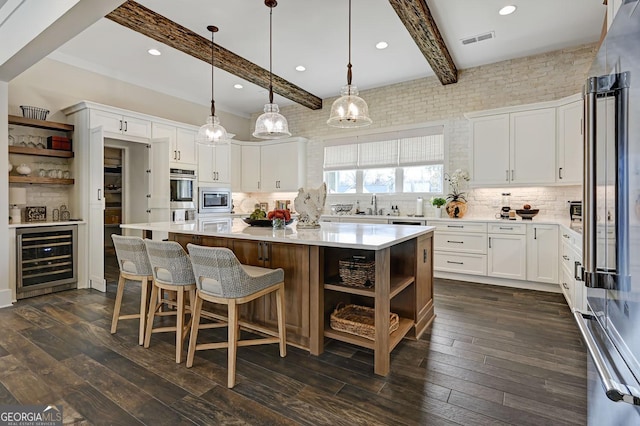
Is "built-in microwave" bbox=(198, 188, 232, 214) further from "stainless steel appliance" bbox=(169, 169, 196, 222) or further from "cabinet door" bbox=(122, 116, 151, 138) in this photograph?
"cabinet door" bbox=(122, 116, 151, 138)

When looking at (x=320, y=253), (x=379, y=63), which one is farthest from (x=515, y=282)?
(x=379, y=63)

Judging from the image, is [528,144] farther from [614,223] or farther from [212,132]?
[212,132]

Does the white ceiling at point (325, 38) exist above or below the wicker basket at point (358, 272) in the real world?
above

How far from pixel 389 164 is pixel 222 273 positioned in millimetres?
4365

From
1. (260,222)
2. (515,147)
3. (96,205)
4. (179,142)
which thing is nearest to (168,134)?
(179,142)

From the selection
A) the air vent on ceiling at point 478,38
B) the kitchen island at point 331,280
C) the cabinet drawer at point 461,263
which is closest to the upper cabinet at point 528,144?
the air vent on ceiling at point 478,38

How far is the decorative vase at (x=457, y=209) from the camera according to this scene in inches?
195

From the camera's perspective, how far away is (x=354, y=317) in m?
2.71

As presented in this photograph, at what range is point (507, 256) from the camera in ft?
14.2

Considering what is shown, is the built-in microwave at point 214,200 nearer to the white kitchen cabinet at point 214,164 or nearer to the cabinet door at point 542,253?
the white kitchen cabinet at point 214,164

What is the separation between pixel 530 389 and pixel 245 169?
240 inches

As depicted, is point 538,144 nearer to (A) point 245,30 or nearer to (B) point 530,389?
(B) point 530,389

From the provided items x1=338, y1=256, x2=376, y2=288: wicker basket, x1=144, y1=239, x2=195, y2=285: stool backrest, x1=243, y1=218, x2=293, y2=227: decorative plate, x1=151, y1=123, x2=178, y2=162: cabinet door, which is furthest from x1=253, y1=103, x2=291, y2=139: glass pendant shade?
x1=151, y1=123, x2=178, y2=162: cabinet door

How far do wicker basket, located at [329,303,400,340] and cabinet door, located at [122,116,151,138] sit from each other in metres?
4.08
